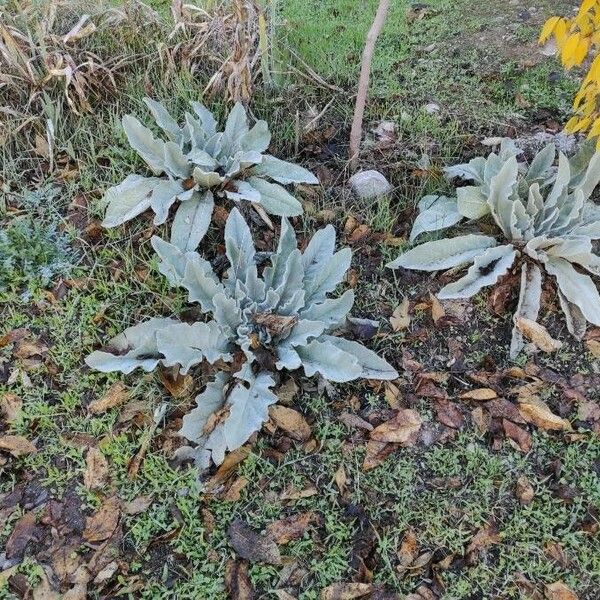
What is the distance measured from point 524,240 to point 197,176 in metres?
1.36

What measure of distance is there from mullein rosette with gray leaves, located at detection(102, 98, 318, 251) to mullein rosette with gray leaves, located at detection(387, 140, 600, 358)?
0.62 metres

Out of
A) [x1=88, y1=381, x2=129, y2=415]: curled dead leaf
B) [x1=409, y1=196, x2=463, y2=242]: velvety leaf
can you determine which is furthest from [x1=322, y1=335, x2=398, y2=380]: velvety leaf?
[x1=88, y1=381, x2=129, y2=415]: curled dead leaf

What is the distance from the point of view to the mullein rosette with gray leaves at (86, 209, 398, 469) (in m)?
2.09

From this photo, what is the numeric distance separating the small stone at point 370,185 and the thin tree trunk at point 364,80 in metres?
0.13

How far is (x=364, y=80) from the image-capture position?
2.70 meters

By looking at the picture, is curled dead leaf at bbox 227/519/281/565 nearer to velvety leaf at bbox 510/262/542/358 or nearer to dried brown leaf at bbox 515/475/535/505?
dried brown leaf at bbox 515/475/535/505

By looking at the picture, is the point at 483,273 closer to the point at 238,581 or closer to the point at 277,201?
the point at 277,201

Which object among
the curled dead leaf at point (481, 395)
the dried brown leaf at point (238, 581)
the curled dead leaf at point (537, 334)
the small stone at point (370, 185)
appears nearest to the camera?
the dried brown leaf at point (238, 581)

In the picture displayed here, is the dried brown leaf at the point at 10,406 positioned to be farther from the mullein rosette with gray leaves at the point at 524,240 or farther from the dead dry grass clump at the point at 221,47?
the dead dry grass clump at the point at 221,47

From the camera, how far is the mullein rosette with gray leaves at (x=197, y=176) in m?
2.58

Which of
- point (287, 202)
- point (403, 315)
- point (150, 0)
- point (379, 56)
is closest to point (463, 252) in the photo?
point (403, 315)

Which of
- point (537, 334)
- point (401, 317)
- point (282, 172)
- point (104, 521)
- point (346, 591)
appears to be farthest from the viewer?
point (282, 172)

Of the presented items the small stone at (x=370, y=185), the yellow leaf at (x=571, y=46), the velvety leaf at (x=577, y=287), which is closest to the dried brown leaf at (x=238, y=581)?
the velvety leaf at (x=577, y=287)

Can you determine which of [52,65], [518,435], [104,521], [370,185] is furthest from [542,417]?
[52,65]
